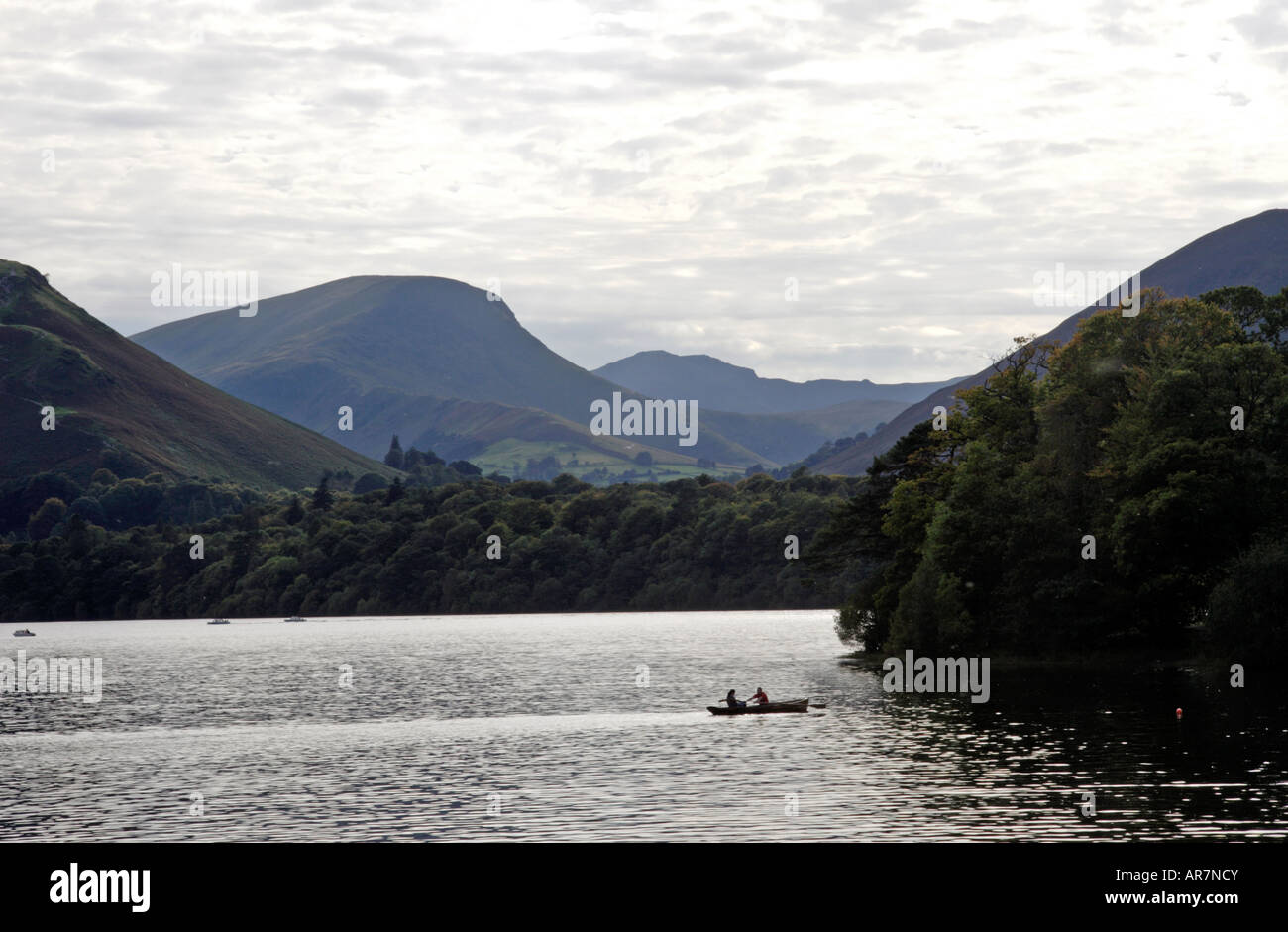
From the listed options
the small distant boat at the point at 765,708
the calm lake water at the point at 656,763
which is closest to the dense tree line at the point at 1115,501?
the calm lake water at the point at 656,763

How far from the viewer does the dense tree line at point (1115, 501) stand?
4028 inches

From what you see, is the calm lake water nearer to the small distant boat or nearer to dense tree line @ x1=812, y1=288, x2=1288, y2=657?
the small distant boat

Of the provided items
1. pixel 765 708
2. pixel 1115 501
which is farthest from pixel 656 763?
pixel 1115 501

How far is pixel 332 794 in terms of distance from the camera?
216 ft

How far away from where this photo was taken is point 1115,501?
113 meters

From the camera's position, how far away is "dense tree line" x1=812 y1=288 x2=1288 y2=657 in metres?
102

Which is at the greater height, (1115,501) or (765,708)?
(1115,501)

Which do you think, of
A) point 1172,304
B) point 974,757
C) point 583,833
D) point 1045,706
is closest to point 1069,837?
point 583,833

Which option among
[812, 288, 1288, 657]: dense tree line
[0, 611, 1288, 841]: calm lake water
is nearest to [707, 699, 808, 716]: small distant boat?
[0, 611, 1288, 841]: calm lake water

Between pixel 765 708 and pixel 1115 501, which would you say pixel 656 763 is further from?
pixel 1115 501

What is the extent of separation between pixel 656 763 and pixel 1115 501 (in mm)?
56574

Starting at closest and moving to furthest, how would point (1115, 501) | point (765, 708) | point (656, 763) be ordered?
point (656, 763) < point (765, 708) < point (1115, 501)

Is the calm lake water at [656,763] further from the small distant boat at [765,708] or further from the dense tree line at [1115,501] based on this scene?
the dense tree line at [1115,501]
